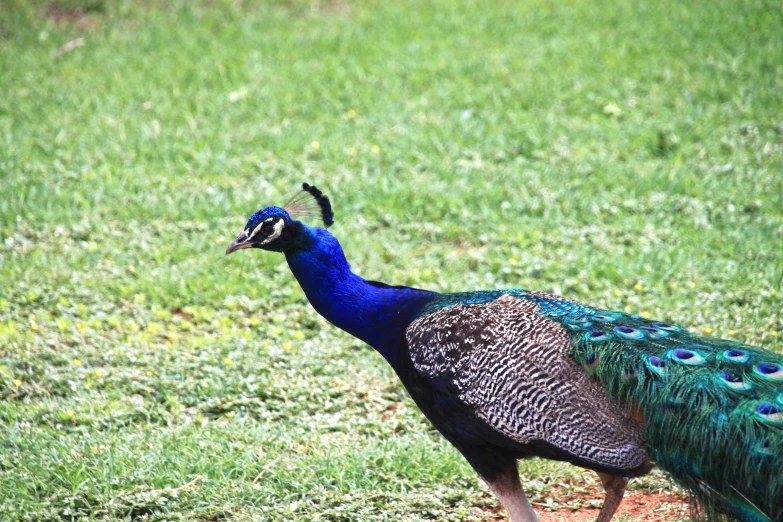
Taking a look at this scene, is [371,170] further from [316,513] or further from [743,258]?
[316,513]

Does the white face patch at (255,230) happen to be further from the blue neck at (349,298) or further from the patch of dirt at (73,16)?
the patch of dirt at (73,16)

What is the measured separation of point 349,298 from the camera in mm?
3719

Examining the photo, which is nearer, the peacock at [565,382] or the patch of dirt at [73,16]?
the peacock at [565,382]

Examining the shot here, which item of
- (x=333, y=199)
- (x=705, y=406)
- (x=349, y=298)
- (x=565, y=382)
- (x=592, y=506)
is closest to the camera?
(x=705, y=406)

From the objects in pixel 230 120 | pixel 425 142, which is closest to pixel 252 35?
pixel 230 120

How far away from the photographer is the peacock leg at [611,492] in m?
3.45

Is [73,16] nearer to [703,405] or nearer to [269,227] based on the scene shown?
[269,227]

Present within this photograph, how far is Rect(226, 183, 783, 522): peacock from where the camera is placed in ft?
9.33

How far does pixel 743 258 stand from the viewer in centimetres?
573

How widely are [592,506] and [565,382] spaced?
0.98m

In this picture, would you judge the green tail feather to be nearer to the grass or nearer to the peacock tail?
the peacock tail

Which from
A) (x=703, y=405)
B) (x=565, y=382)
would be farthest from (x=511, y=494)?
(x=703, y=405)

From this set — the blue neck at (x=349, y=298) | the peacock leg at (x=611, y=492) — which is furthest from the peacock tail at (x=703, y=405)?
the blue neck at (x=349, y=298)

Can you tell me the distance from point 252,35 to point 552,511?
21.4 feet
